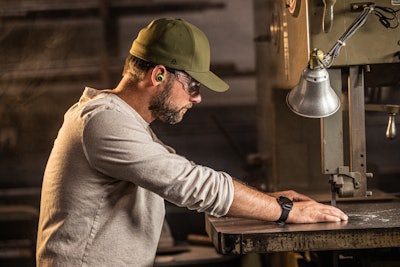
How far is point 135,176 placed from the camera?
6.73ft

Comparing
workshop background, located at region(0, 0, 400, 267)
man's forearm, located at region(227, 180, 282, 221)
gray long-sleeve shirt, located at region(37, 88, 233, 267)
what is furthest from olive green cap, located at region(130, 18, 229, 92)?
workshop background, located at region(0, 0, 400, 267)

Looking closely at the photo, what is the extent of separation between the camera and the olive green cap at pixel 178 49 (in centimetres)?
223

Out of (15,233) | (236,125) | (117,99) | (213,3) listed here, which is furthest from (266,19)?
(117,99)

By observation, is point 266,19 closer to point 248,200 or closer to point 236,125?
point 236,125

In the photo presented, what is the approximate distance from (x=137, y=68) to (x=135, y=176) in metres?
0.36

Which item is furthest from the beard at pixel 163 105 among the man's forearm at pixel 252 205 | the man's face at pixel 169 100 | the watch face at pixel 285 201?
the watch face at pixel 285 201

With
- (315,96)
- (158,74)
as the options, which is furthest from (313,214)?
(158,74)

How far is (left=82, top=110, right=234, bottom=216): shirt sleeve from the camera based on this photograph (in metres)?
2.05

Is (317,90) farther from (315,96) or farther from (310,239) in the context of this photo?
(310,239)

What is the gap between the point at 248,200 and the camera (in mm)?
2170

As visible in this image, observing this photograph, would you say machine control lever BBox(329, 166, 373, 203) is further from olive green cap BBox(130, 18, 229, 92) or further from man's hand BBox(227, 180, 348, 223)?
olive green cap BBox(130, 18, 229, 92)

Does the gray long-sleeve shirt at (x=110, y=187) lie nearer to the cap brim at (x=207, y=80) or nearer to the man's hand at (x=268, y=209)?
the man's hand at (x=268, y=209)

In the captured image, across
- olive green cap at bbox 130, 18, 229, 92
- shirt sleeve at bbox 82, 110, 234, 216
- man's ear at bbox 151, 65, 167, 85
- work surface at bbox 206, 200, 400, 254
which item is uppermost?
olive green cap at bbox 130, 18, 229, 92

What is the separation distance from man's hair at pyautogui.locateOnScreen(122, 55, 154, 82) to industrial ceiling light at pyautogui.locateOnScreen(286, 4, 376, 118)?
1.47ft
